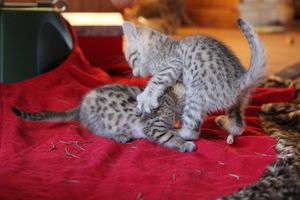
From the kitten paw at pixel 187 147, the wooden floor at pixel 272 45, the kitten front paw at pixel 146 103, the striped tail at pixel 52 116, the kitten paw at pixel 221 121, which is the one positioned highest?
the wooden floor at pixel 272 45

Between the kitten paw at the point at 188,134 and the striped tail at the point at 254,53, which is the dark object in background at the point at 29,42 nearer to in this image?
the kitten paw at the point at 188,134

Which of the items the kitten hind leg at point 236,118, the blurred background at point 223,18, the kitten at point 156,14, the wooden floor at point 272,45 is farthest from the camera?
the kitten at point 156,14

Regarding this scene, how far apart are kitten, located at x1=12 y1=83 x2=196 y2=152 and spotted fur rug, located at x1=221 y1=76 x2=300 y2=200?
0.45 metres

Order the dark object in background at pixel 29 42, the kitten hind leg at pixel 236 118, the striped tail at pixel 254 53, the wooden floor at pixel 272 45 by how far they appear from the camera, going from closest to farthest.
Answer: the striped tail at pixel 254 53
the kitten hind leg at pixel 236 118
the dark object in background at pixel 29 42
the wooden floor at pixel 272 45

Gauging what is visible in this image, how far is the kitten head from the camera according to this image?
108 inches

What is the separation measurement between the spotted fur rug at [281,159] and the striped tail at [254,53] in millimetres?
372

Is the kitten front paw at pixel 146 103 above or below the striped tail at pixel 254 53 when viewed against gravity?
below

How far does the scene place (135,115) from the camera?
8.29ft

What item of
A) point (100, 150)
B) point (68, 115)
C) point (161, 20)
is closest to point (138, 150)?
point (100, 150)

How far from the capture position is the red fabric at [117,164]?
6.44ft

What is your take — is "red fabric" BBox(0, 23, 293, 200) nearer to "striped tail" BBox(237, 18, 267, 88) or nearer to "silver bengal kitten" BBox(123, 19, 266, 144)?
"silver bengal kitten" BBox(123, 19, 266, 144)

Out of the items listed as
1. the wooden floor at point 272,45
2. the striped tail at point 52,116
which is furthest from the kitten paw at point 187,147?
the wooden floor at point 272,45

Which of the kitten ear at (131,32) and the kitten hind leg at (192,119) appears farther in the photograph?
the kitten ear at (131,32)

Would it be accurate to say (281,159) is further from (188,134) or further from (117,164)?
(117,164)
